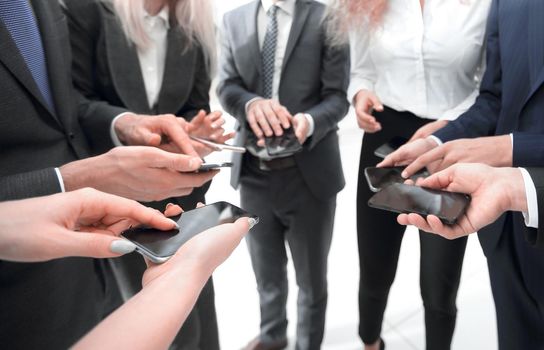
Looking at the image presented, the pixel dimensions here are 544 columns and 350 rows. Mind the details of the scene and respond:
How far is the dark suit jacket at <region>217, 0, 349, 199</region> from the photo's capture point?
3.98 ft

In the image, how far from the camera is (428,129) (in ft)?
3.47

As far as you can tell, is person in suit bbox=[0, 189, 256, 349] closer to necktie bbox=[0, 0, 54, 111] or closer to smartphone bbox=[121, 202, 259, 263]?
smartphone bbox=[121, 202, 259, 263]

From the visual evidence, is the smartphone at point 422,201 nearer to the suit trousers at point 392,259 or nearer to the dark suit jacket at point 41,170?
the suit trousers at point 392,259

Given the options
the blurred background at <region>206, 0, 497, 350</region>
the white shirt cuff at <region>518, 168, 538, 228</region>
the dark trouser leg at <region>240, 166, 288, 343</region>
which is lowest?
the blurred background at <region>206, 0, 497, 350</region>

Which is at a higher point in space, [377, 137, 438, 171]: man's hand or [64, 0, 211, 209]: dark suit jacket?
[64, 0, 211, 209]: dark suit jacket

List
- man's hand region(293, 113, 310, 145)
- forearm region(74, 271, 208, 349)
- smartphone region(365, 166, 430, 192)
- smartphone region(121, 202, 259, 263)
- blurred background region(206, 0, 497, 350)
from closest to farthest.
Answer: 1. forearm region(74, 271, 208, 349)
2. smartphone region(121, 202, 259, 263)
3. smartphone region(365, 166, 430, 192)
4. man's hand region(293, 113, 310, 145)
5. blurred background region(206, 0, 497, 350)

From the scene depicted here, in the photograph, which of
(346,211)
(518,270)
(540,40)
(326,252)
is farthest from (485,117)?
(346,211)

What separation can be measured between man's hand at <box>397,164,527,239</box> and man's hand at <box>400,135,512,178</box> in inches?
5.3

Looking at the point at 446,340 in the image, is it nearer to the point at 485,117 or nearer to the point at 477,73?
the point at 485,117

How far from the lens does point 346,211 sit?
2455 millimetres

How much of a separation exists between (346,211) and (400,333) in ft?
3.22

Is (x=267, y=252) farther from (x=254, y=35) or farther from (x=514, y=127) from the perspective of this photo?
(x=514, y=127)

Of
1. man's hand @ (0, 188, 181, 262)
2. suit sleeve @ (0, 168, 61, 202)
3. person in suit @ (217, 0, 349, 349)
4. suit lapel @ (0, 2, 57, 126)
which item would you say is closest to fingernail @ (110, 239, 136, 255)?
man's hand @ (0, 188, 181, 262)

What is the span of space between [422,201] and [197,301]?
0.77 meters
